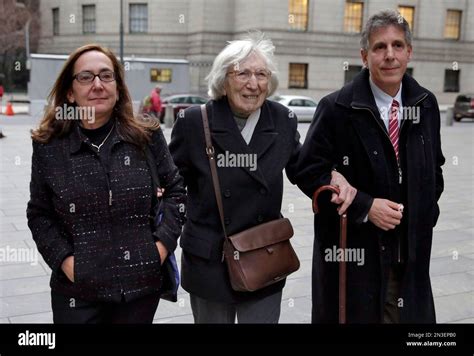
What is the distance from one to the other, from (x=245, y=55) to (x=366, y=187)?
93cm

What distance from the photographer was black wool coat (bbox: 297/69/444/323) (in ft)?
9.50

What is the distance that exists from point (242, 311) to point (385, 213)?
902mm

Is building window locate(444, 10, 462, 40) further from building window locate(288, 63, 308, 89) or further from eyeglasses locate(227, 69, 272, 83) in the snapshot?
eyeglasses locate(227, 69, 272, 83)

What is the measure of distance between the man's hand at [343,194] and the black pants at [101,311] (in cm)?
100

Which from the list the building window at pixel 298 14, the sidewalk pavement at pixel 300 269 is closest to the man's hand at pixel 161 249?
the sidewalk pavement at pixel 300 269

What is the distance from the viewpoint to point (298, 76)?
3672 cm

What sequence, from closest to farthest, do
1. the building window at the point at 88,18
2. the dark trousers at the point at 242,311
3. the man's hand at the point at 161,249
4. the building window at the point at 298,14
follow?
the man's hand at the point at 161,249 < the dark trousers at the point at 242,311 < the building window at the point at 298,14 < the building window at the point at 88,18

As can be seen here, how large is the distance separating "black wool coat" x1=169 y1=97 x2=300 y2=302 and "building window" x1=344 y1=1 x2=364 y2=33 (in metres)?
35.9

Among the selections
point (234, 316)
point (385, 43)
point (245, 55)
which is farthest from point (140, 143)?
point (385, 43)

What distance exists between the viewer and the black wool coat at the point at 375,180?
2.90 meters

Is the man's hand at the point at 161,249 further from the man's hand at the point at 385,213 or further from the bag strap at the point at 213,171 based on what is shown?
the man's hand at the point at 385,213

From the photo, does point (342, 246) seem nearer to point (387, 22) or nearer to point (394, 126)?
point (394, 126)

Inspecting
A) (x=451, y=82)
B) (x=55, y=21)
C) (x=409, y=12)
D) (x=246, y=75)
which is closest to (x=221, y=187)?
(x=246, y=75)

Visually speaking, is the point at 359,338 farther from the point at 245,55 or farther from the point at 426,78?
the point at 426,78
